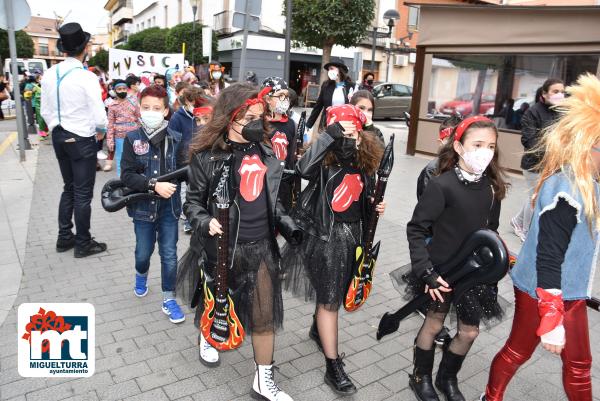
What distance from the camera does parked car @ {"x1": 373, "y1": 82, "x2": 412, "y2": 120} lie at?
21.8 metres

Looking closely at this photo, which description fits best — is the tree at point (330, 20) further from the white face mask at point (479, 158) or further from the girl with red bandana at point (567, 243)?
the girl with red bandana at point (567, 243)

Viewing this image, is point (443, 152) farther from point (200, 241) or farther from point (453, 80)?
point (453, 80)

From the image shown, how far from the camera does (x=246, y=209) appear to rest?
8.83 ft

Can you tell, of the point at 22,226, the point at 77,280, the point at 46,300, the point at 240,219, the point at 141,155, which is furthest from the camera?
the point at 22,226

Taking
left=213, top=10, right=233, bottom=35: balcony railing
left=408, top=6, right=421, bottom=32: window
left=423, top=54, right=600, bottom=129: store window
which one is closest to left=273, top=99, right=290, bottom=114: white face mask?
left=423, top=54, right=600, bottom=129: store window

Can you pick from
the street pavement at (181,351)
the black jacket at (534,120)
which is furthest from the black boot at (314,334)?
the black jacket at (534,120)

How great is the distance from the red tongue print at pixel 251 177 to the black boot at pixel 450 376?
1.44 meters

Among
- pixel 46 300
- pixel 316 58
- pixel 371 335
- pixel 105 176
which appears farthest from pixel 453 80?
pixel 316 58

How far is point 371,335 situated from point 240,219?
5.21 feet

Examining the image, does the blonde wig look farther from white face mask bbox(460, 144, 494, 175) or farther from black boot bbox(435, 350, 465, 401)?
black boot bbox(435, 350, 465, 401)

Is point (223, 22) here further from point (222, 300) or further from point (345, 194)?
point (222, 300)

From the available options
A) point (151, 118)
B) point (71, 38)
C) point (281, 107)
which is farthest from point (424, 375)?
point (71, 38)

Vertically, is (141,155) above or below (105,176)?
above

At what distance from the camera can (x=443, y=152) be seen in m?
2.87
